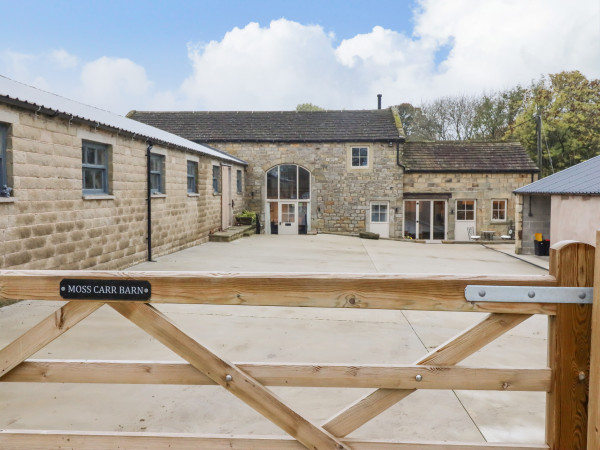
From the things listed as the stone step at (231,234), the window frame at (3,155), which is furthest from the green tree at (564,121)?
the window frame at (3,155)

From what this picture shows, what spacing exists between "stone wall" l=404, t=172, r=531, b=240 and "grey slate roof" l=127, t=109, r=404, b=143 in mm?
2965

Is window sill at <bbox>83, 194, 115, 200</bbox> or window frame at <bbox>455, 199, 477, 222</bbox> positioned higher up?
window sill at <bbox>83, 194, 115, 200</bbox>

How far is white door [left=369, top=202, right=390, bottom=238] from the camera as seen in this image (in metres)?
24.1

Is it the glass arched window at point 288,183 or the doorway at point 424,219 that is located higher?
the glass arched window at point 288,183

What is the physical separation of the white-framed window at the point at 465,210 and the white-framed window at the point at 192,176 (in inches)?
518

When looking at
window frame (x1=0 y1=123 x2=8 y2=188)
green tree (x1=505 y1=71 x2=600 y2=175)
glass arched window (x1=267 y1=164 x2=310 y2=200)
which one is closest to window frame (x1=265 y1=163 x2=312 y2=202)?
glass arched window (x1=267 y1=164 x2=310 y2=200)

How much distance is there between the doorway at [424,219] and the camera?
24250 millimetres

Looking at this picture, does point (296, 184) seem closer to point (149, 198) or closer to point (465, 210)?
point (465, 210)

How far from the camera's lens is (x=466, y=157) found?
24719 millimetres

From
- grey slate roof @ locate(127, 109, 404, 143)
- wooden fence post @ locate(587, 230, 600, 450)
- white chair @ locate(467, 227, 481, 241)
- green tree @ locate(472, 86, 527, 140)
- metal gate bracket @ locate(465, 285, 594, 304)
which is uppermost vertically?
green tree @ locate(472, 86, 527, 140)

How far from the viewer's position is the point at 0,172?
738 centimetres

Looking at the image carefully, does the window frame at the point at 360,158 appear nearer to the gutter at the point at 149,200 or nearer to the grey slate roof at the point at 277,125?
the grey slate roof at the point at 277,125

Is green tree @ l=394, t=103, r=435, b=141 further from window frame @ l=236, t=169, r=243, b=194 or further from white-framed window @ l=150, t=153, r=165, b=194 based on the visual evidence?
white-framed window @ l=150, t=153, r=165, b=194

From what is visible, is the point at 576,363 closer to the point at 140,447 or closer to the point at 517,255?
the point at 140,447
